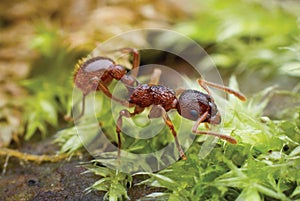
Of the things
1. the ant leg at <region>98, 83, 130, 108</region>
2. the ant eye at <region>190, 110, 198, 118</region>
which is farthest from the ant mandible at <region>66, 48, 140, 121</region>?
the ant eye at <region>190, 110, 198, 118</region>

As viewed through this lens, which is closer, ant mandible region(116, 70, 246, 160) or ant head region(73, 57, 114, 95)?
ant mandible region(116, 70, 246, 160)

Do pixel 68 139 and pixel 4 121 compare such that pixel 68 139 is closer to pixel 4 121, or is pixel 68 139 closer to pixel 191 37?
pixel 4 121

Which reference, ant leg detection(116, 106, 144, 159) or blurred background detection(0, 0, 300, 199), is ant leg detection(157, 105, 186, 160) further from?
blurred background detection(0, 0, 300, 199)

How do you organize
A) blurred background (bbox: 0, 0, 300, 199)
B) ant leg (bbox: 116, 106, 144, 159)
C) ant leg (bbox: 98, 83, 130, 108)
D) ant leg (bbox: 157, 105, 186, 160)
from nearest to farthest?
ant leg (bbox: 157, 105, 186, 160)
ant leg (bbox: 116, 106, 144, 159)
ant leg (bbox: 98, 83, 130, 108)
blurred background (bbox: 0, 0, 300, 199)

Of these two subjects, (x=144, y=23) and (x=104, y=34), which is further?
(x=144, y=23)

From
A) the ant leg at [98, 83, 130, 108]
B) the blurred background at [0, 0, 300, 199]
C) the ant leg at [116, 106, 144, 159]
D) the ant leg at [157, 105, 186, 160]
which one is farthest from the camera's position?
the blurred background at [0, 0, 300, 199]

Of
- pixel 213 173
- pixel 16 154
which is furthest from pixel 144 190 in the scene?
pixel 16 154

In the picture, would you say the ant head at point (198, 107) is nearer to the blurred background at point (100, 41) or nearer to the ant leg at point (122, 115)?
the ant leg at point (122, 115)
